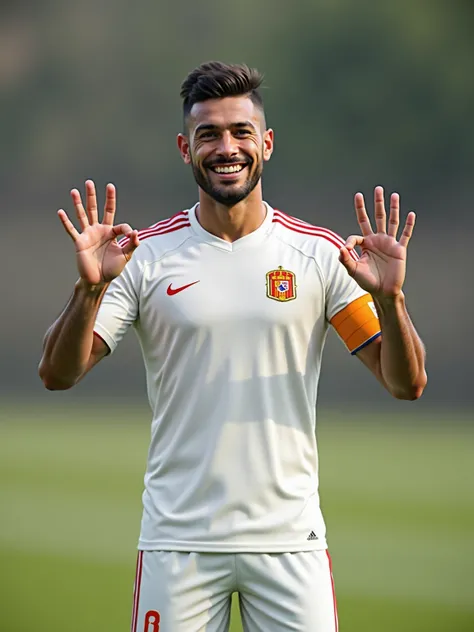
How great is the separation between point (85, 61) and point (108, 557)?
11.9 m

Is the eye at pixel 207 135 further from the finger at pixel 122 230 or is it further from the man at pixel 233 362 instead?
the finger at pixel 122 230

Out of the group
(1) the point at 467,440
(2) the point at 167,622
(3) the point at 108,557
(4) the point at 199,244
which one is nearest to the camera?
(2) the point at 167,622

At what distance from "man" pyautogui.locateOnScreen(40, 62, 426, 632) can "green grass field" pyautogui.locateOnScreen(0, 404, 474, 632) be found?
3091 mm

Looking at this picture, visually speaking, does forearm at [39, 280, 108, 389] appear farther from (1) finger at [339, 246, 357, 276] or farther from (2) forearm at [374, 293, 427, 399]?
(2) forearm at [374, 293, 427, 399]

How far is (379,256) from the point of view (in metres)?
3.01

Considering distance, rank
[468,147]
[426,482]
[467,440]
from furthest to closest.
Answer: [468,147] → [467,440] → [426,482]

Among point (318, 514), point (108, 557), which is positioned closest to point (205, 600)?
point (318, 514)

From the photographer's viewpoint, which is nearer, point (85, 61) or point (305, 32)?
point (85, 61)

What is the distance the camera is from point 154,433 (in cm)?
311

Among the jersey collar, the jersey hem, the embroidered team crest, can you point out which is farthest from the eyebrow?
the jersey hem

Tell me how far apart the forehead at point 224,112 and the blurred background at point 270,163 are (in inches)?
415

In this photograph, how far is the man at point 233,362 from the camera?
9.70 ft

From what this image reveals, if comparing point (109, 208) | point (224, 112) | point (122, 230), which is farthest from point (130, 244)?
point (224, 112)

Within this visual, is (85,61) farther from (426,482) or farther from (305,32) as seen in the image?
(426,482)
